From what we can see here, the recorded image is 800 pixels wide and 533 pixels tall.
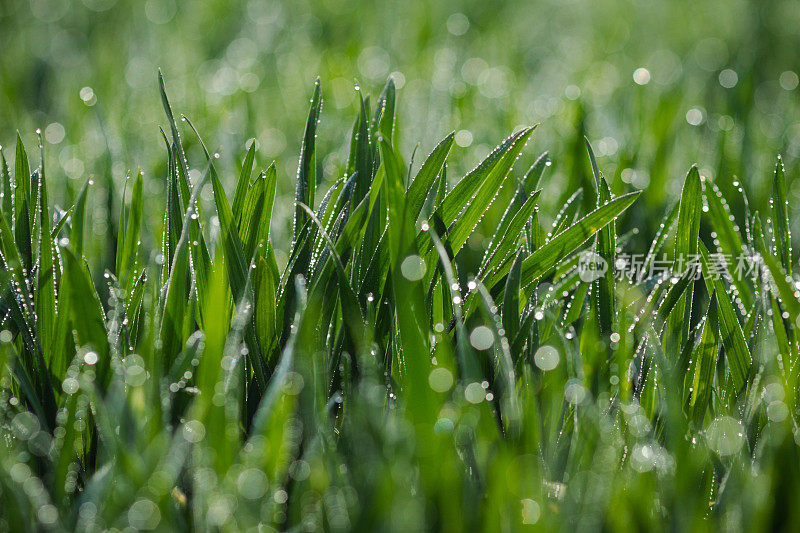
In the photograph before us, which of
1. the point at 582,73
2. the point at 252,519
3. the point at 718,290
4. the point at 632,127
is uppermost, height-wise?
the point at 582,73

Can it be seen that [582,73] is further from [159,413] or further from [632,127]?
[159,413]

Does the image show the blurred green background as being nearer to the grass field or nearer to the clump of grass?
the grass field

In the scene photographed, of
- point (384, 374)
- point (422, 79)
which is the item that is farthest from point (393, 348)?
point (422, 79)

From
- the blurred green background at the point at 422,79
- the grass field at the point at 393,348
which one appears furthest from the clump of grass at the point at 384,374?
the blurred green background at the point at 422,79

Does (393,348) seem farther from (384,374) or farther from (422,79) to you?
(422,79)

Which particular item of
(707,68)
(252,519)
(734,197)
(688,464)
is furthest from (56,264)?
(707,68)
